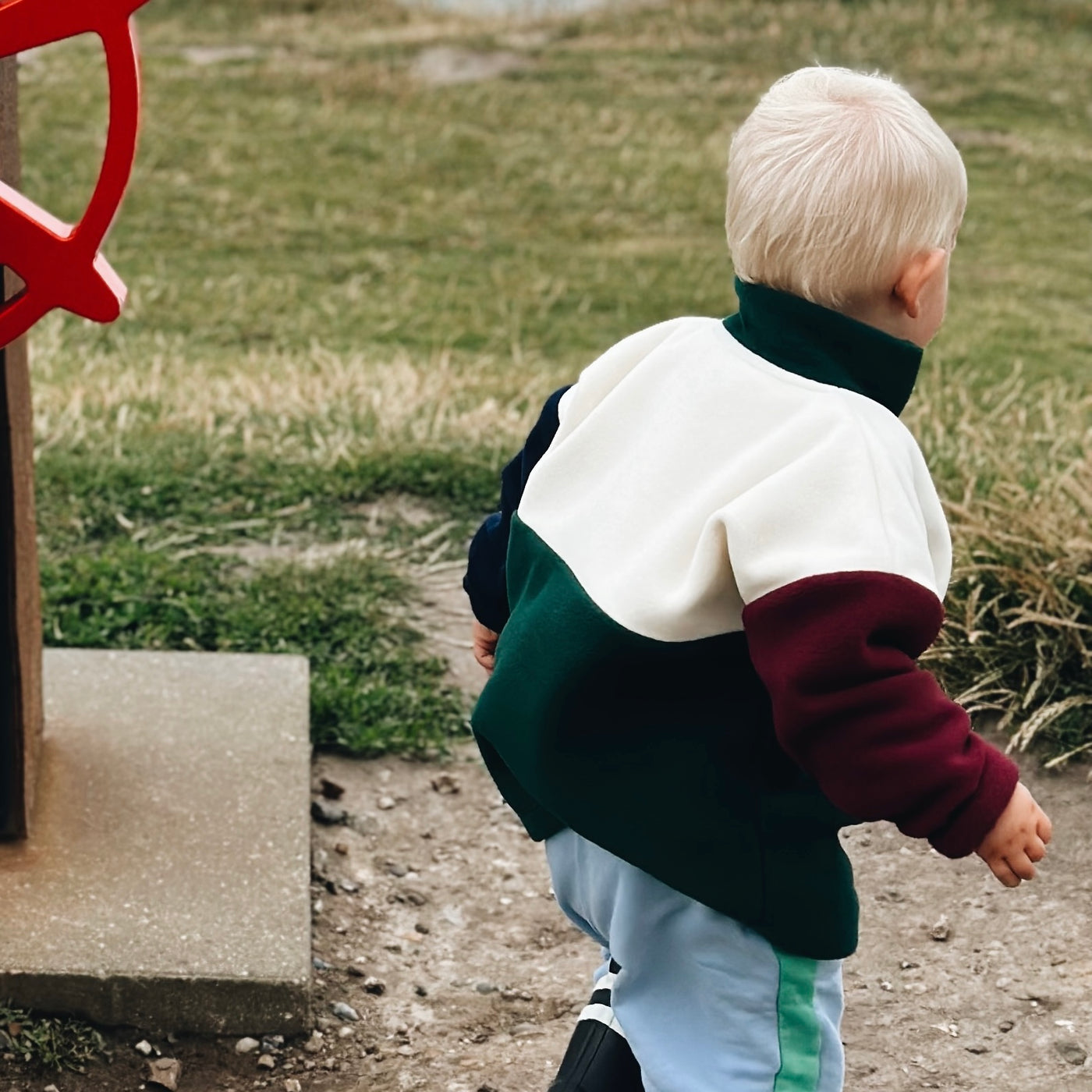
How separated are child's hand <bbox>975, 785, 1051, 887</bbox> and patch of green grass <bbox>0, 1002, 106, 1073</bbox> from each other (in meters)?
1.49

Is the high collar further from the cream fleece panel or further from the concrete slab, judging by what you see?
the concrete slab

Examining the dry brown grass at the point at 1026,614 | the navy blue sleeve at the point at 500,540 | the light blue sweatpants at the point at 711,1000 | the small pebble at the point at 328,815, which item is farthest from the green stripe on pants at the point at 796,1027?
the small pebble at the point at 328,815

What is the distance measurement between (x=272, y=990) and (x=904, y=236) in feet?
5.12

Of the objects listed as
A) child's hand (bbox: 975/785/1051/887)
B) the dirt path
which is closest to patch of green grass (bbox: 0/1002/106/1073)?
the dirt path

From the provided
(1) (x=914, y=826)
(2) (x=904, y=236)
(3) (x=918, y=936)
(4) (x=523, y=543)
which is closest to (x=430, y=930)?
(3) (x=918, y=936)

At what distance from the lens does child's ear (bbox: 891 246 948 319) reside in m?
1.75

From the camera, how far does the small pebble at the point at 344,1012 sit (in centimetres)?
275

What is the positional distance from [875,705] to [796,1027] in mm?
452

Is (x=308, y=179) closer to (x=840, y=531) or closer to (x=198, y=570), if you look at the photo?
(x=198, y=570)

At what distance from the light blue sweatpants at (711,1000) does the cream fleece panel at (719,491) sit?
0.37 m

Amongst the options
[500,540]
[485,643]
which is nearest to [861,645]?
[500,540]

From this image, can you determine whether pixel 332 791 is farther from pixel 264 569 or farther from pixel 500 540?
pixel 500 540

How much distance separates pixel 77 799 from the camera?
300cm

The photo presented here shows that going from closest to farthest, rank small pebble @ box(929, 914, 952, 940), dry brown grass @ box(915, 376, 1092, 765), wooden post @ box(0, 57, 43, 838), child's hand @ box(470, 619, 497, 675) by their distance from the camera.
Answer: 1. child's hand @ box(470, 619, 497, 675)
2. wooden post @ box(0, 57, 43, 838)
3. small pebble @ box(929, 914, 952, 940)
4. dry brown grass @ box(915, 376, 1092, 765)
